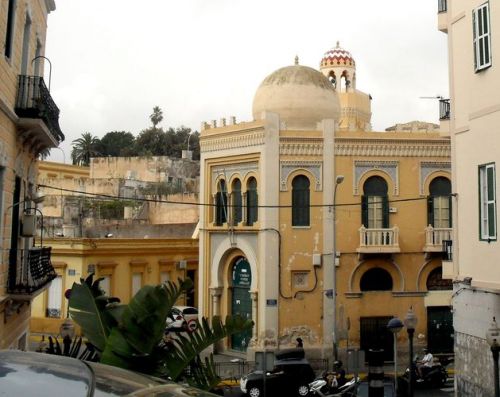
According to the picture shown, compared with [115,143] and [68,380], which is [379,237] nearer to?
[68,380]

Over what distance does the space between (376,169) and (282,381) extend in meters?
9.88

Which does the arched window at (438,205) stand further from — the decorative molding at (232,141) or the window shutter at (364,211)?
the decorative molding at (232,141)

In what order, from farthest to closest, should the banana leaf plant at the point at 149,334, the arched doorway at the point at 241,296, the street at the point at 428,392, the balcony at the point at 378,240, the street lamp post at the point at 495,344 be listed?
1. the arched doorway at the point at 241,296
2. the balcony at the point at 378,240
3. the street at the point at 428,392
4. the street lamp post at the point at 495,344
5. the banana leaf plant at the point at 149,334

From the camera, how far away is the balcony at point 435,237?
2412cm

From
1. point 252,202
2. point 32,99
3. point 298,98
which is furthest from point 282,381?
point 298,98

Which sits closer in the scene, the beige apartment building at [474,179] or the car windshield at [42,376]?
the car windshield at [42,376]

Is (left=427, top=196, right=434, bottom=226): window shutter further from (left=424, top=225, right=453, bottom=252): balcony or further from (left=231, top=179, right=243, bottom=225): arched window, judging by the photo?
(left=231, top=179, right=243, bottom=225): arched window

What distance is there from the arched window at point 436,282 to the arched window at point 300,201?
5.58 m

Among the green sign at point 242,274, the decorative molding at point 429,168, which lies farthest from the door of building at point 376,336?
the decorative molding at point 429,168

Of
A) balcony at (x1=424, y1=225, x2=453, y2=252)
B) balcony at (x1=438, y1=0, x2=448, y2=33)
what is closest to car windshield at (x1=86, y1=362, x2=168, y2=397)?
balcony at (x1=438, y1=0, x2=448, y2=33)

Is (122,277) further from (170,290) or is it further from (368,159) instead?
(170,290)

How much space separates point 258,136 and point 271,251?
4.60 meters

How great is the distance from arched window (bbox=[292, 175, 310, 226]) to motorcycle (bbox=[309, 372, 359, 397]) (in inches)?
274

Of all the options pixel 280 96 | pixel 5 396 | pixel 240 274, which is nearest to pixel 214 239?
pixel 240 274
